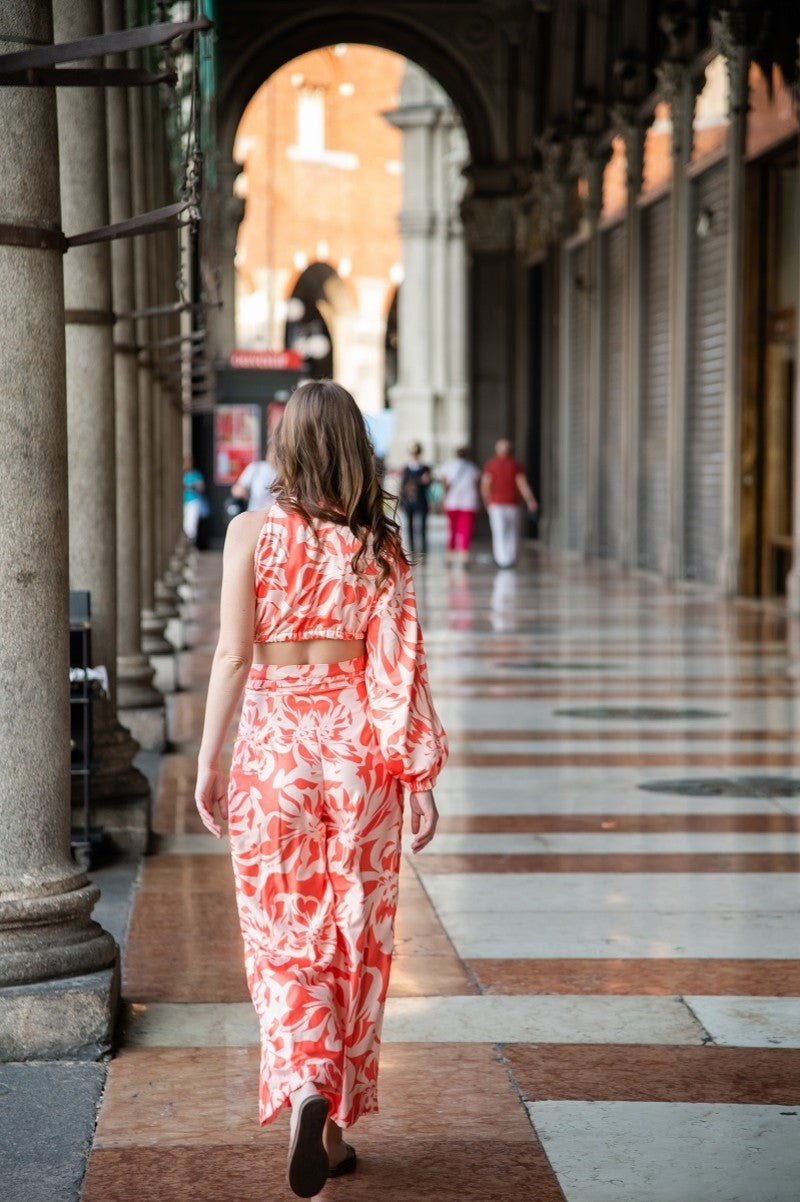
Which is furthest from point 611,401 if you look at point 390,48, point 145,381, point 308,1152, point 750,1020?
point 308,1152

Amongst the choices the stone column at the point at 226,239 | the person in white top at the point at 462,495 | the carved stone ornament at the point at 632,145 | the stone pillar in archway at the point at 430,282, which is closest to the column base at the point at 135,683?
the carved stone ornament at the point at 632,145

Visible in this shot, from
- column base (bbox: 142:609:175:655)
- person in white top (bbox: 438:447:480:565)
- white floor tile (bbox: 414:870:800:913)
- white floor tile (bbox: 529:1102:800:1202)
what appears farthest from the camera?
person in white top (bbox: 438:447:480:565)

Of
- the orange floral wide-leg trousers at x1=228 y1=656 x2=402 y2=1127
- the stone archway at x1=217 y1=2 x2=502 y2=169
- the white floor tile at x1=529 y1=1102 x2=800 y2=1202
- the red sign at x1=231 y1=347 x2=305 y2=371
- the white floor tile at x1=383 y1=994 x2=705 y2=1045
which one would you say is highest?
the stone archway at x1=217 y1=2 x2=502 y2=169

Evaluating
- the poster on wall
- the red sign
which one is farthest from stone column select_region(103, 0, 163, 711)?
the red sign

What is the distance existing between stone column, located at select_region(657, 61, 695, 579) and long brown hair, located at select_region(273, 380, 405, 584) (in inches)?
790

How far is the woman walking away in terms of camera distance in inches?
166

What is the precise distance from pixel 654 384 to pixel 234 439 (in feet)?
36.8

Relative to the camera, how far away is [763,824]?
834 cm

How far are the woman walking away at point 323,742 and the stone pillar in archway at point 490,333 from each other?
3318cm

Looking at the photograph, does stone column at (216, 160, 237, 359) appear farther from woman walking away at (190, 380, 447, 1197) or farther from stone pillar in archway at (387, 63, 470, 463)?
woman walking away at (190, 380, 447, 1197)

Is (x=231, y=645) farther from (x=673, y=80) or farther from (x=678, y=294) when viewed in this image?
(x=673, y=80)

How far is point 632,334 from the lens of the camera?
2716cm

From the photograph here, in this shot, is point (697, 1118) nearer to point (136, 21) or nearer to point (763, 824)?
point (763, 824)

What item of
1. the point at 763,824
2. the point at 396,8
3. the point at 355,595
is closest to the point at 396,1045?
the point at 355,595
